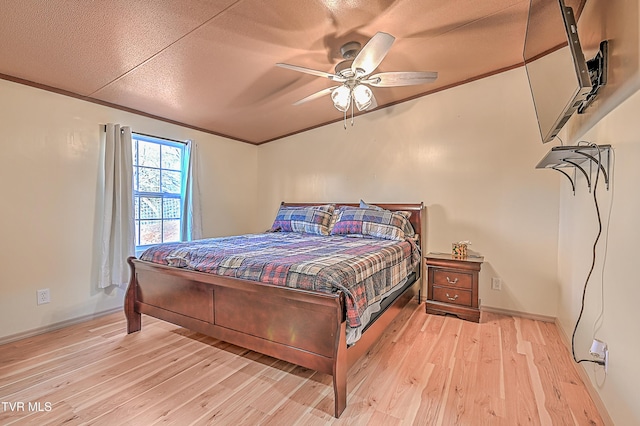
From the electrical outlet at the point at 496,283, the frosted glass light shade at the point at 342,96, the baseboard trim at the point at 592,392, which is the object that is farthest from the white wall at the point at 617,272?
the frosted glass light shade at the point at 342,96

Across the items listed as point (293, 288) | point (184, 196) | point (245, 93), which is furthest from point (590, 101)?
point (184, 196)

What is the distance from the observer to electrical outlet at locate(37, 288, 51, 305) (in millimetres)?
2562

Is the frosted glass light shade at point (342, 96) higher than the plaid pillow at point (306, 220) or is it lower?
higher

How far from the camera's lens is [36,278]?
2.55m

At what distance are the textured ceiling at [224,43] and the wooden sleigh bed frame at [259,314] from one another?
1649 mm

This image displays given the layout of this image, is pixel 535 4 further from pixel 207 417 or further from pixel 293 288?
pixel 207 417

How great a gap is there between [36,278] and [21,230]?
434 millimetres

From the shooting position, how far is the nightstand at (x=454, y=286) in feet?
9.34

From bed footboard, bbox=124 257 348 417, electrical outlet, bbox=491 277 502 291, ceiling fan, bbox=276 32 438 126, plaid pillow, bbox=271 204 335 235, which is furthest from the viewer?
plaid pillow, bbox=271 204 335 235

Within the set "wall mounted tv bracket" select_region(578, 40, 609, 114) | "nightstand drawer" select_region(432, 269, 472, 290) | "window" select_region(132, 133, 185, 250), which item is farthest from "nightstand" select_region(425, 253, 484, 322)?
"window" select_region(132, 133, 185, 250)

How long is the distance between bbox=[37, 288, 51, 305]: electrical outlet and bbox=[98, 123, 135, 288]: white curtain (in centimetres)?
38

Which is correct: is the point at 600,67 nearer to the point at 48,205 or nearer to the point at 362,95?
the point at 362,95

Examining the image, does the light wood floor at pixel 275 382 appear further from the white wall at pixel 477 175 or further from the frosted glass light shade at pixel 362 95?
the frosted glass light shade at pixel 362 95

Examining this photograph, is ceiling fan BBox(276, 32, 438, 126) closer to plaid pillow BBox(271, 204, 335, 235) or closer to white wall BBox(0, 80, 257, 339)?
plaid pillow BBox(271, 204, 335, 235)
